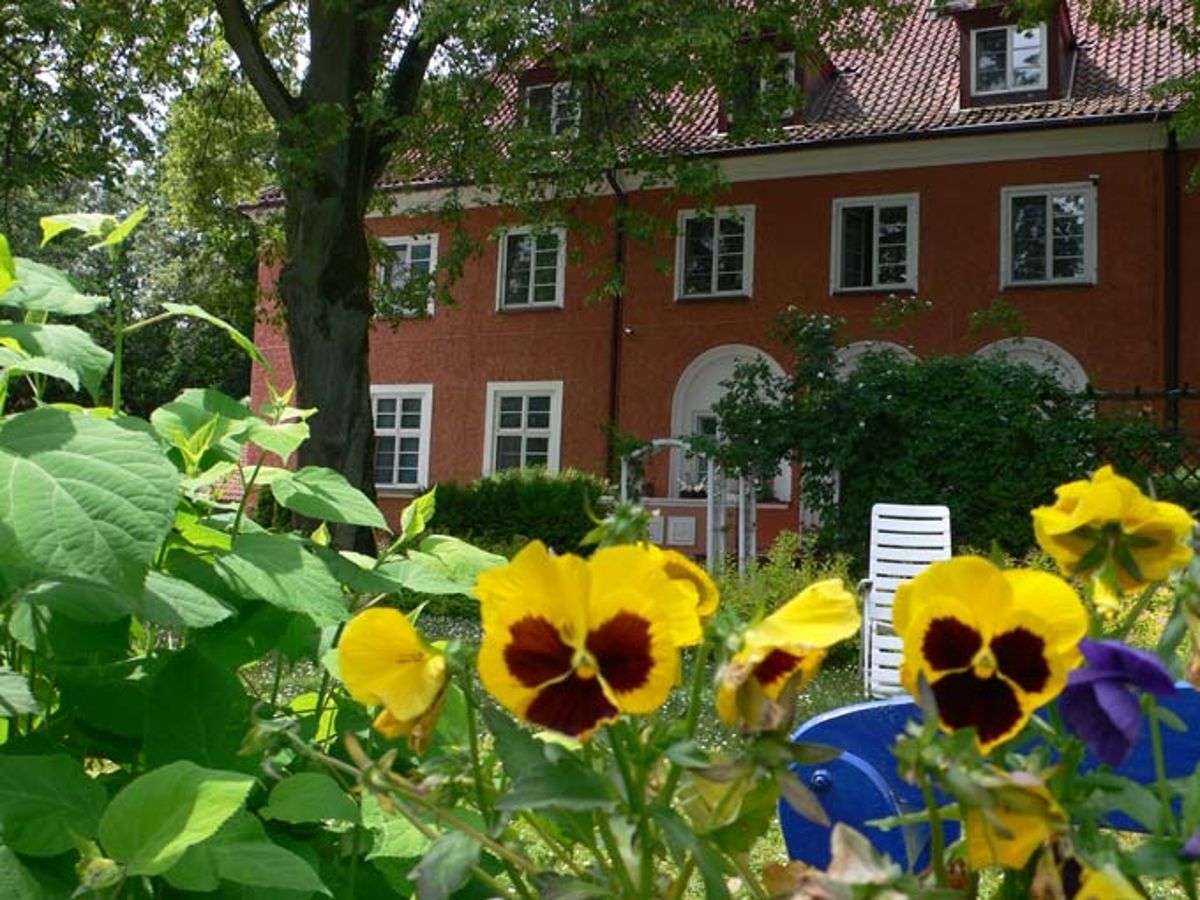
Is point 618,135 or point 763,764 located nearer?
point 763,764

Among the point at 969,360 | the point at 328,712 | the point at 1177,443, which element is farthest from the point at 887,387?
the point at 328,712

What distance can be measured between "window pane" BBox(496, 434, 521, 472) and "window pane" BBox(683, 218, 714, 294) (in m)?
3.49

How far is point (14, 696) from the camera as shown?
72cm

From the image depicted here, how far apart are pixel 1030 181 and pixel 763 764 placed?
16910 millimetres

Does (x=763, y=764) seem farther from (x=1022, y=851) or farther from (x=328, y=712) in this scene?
(x=328, y=712)

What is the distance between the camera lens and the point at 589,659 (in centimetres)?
45

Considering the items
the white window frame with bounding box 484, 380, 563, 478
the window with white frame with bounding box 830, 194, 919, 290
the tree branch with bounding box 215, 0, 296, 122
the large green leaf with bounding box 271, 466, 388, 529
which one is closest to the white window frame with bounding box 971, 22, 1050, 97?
the window with white frame with bounding box 830, 194, 919, 290

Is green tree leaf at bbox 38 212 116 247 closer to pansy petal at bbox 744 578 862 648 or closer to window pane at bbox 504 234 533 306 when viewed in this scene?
pansy petal at bbox 744 578 862 648

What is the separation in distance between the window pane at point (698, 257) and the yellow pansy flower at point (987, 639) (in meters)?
17.3

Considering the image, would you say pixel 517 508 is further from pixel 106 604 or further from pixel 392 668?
pixel 392 668

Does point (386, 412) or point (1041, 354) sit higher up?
point (1041, 354)

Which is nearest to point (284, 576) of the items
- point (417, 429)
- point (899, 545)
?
point (899, 545)

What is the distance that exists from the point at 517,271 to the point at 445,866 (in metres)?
18.7

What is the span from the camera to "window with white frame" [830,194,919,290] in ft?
54.5
